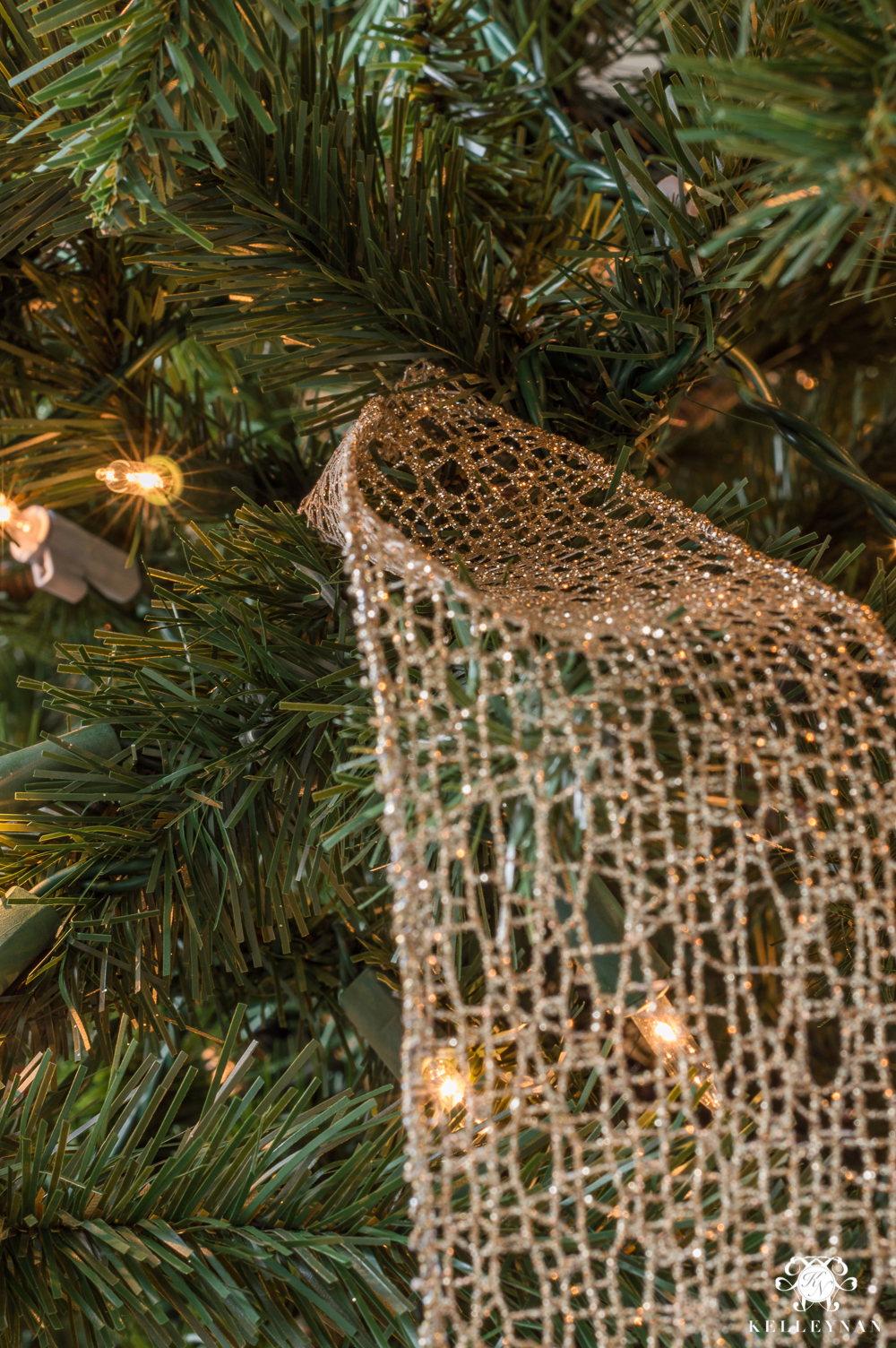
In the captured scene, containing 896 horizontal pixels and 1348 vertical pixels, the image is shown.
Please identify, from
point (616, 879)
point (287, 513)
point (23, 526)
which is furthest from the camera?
point (23, 526)

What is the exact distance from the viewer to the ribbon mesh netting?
22 centimetres

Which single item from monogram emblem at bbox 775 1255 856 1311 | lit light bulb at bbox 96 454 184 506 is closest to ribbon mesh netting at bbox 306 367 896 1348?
monogram emblem at bbox 775 1255 856 1311

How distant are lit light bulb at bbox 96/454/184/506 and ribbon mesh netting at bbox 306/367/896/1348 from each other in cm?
18

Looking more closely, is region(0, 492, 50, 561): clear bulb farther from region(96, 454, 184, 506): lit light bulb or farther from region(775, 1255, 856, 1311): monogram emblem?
region(775, 1255, 856, 1311): monogram emblem

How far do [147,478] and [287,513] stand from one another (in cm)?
13

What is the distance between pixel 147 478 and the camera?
46cm

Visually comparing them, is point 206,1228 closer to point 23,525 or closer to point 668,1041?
point 668,1041

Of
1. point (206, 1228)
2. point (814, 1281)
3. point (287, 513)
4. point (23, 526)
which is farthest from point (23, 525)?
point (814, 1281)

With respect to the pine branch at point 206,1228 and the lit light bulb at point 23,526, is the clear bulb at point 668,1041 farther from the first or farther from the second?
the lit light bulb at point 23,526

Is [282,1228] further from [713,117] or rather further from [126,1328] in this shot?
[713,117]

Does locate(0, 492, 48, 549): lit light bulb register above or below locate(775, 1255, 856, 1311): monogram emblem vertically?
above

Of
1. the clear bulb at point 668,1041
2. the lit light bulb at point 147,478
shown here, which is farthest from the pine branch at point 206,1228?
the lit light bulb at point 147,478

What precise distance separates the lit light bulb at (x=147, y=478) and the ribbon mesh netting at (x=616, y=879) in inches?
6.9

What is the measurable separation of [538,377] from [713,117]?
154 mm
